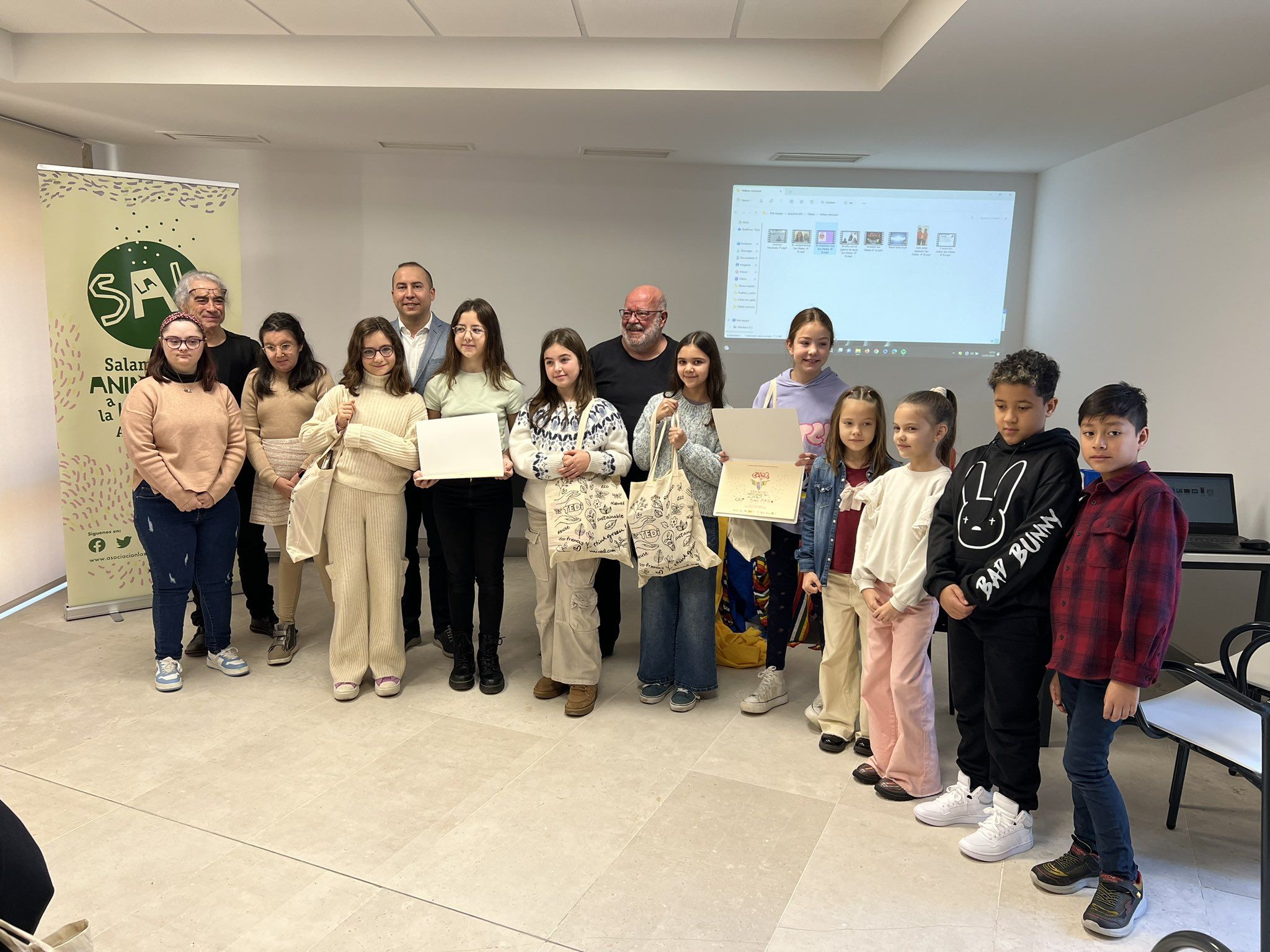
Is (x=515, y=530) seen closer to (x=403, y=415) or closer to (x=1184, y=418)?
(x=403, y=415)

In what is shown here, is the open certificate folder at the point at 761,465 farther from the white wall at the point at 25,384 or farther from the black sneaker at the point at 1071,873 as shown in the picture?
the white wall at the point at 25,384

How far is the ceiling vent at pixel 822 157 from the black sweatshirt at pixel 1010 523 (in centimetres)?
315

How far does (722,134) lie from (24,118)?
401 centimetres

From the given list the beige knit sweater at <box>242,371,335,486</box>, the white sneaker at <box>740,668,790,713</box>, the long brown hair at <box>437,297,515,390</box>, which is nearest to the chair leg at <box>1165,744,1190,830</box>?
the white sneaker at <box>740,668,790,713</box>

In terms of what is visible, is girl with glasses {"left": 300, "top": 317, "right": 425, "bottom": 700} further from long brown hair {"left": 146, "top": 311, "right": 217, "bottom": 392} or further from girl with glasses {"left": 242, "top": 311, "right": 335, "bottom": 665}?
long brown hair {"left": 146, "top": 311, "right": 217, "bottom": 392}

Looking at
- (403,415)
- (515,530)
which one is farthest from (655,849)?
(515,530)

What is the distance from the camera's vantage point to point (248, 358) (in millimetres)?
3928

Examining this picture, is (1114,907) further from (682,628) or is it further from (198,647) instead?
(198,647)

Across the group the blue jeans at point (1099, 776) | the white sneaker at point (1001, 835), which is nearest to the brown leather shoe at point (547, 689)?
the white sneaker at point (1001, 835)

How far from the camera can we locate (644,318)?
A: 3445mm

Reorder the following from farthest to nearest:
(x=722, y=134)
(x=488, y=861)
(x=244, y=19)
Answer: (x=722, y=134) → (x=244, y=19) → (x=488, y=861)

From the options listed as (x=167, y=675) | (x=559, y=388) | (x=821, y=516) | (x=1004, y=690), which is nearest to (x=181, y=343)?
(x=167, y=675)

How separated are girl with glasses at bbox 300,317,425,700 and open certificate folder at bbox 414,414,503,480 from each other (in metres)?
0.11

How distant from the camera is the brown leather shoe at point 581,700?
10.9ft
